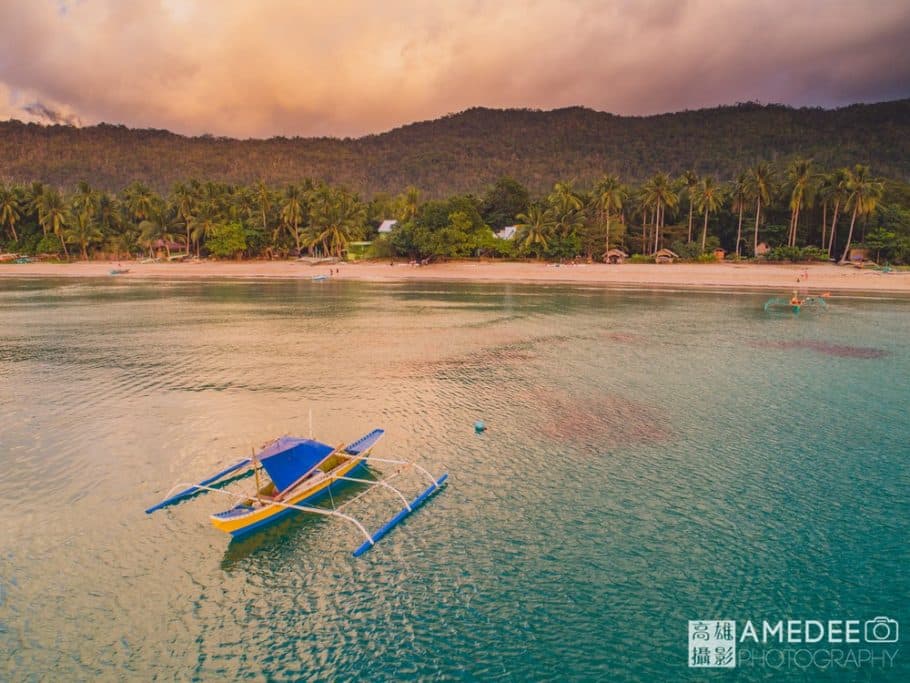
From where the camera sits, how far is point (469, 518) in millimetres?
15664

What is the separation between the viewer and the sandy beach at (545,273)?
78.1 metres

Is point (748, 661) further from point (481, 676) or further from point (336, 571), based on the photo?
point (336, 571)

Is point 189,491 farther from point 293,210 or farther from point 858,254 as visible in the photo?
point 858,254

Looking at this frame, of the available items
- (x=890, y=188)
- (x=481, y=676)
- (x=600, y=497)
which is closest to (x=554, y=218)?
(x=890, y=188)

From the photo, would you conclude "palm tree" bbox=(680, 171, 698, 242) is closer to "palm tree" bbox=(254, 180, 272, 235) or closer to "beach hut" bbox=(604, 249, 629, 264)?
"beach hut" bbox=(604, 249, 629, 264)

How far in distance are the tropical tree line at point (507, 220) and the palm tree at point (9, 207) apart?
314 millimetres

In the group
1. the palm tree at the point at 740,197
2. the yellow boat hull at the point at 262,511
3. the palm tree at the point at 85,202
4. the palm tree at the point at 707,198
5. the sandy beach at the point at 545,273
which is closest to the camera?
the yellow boat hull at the point at 262,511

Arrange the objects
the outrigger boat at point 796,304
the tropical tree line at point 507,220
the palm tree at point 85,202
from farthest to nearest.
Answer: the palm tree at point 85,202, the tropical tree line at point 507,220, the outrigger boat at point 796,304

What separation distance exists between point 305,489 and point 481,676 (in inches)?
304

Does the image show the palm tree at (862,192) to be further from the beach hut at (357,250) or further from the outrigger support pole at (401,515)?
the outrigger support pole at (401,515)

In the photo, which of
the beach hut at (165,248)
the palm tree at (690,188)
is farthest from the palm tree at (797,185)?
the beach hut at (165,248)

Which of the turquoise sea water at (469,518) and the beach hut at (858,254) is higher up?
the beach hut at (858,254)

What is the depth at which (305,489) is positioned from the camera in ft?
52.1

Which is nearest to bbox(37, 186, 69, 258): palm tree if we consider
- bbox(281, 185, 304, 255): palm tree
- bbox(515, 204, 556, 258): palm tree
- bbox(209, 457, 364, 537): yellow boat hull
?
bbox(281, 185, 304, 255): palm tree
